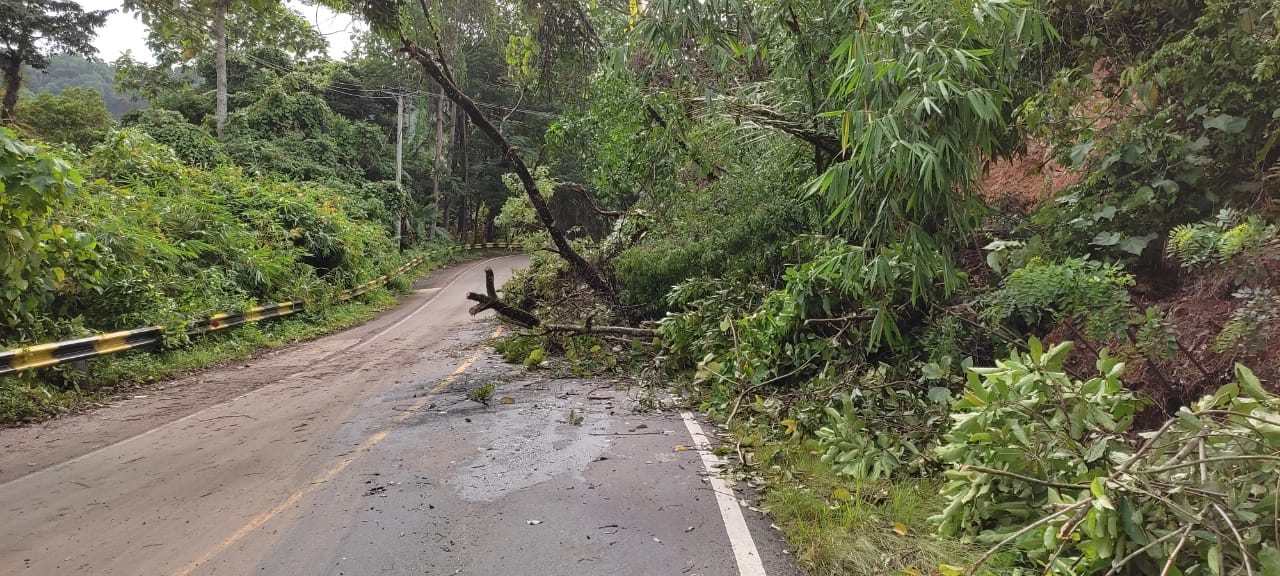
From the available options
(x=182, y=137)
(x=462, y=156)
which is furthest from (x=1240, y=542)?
(x=462, y=156)

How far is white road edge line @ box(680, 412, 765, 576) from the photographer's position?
13.2 ft

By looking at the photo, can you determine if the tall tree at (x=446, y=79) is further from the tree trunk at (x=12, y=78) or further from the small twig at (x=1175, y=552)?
the tree trunk at (x=12, y=78)

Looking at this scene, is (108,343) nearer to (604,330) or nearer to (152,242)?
(152,242)

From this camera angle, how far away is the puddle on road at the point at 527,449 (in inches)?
214

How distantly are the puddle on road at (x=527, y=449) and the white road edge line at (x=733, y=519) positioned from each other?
976 millimetres

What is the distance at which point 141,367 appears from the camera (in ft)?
34.5

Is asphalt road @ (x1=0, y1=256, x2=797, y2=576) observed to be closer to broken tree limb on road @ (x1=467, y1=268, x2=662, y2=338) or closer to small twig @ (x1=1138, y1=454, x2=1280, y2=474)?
broken tree limb on road @ (x1=467, y1=268, x2=662, y2=338)

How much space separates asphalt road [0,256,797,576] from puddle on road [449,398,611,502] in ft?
0.08

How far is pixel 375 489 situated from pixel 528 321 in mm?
5923

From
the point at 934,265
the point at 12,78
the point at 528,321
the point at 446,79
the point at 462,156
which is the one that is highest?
the point at 12,78

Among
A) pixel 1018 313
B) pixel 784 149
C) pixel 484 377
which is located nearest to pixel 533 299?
pixel 484 377

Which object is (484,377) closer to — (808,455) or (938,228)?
(808,455)

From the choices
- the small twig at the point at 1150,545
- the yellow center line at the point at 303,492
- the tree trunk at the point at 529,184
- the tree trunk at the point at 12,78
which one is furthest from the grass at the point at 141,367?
the tree trunk at the point at 12,78

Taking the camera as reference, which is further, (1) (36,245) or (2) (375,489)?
(1) (36,245)
